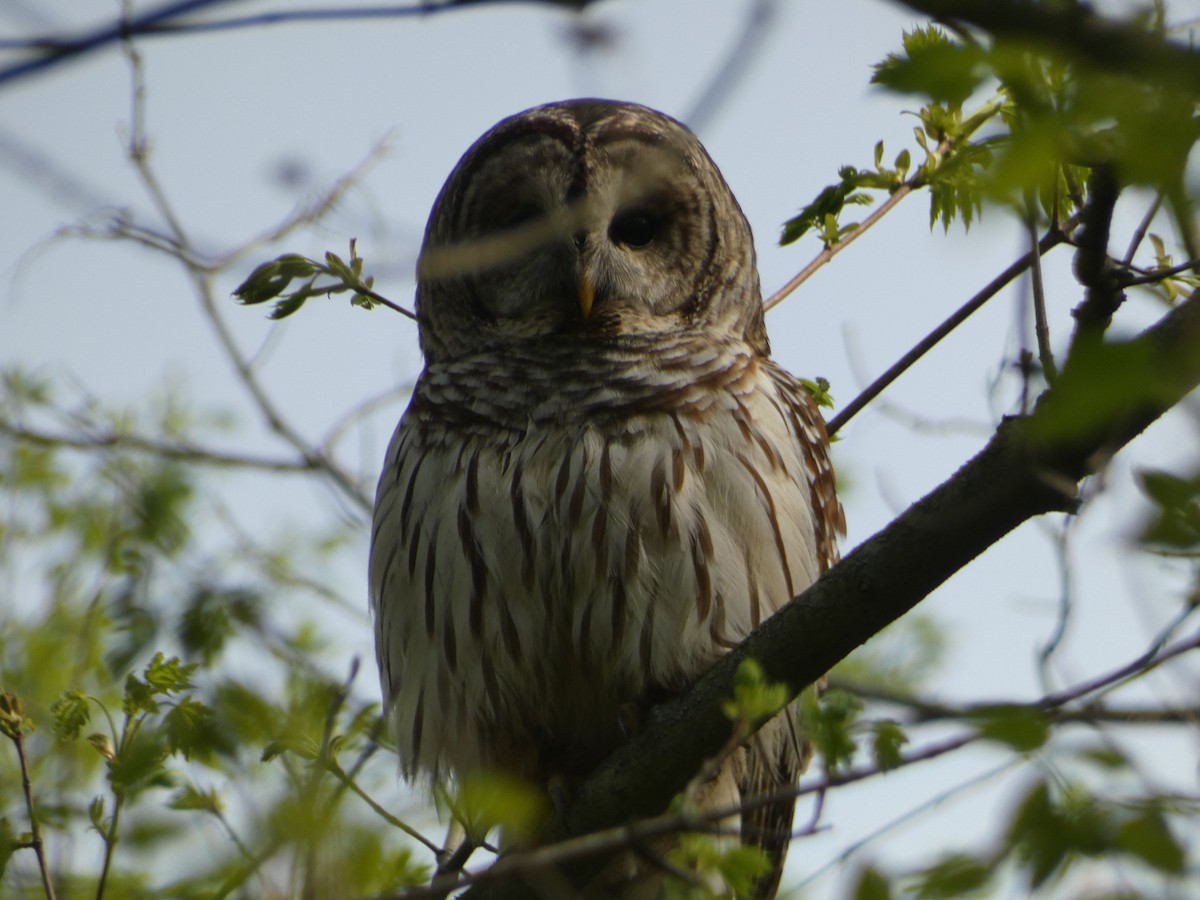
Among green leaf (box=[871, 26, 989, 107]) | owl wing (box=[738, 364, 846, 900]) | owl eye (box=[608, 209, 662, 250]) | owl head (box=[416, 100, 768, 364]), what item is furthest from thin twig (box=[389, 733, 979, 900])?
owl eye (box=[608, 209, 662, 250])

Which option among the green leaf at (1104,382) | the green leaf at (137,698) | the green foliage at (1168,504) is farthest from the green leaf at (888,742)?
the green leaf at (137,698)

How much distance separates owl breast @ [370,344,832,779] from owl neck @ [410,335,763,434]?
10 mm

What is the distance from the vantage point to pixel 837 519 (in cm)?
493

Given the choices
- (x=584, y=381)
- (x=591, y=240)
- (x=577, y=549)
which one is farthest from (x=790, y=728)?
(x=591, y=240)

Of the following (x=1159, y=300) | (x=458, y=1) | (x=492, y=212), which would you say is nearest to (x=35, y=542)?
(x=492, y=212)

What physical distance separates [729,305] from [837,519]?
891 millimetres

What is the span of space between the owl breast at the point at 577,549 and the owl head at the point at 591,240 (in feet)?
1.47

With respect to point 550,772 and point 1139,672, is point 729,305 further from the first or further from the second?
point 1139,672

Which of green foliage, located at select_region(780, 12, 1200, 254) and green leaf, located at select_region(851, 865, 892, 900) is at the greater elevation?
green foliage, located at select_region(780, 12, 1200, 254)

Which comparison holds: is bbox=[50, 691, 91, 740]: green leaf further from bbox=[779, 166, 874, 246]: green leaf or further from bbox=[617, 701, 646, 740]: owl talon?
bbox=[779, 166, 874, 246]: green leaf

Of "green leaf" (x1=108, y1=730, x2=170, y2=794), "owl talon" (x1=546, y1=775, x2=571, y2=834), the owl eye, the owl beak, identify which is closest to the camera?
"green leaf" (x1=108, y1=730, x2=170, y2=794)

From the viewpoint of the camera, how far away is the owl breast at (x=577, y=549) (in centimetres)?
416

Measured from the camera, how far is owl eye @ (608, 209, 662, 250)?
5.25 meters

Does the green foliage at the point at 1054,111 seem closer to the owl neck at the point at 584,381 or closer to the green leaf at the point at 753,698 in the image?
the green leaf at the point at 753,698
